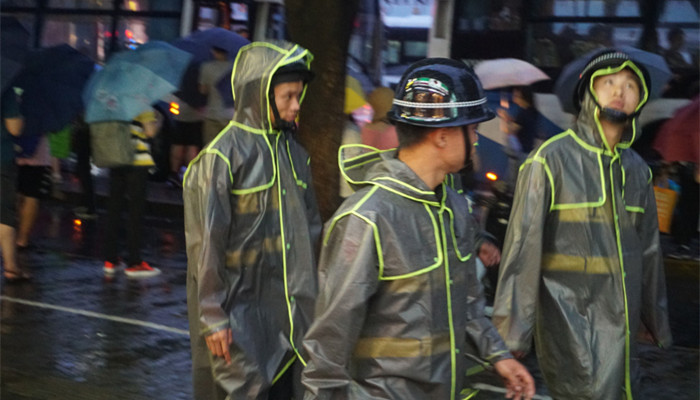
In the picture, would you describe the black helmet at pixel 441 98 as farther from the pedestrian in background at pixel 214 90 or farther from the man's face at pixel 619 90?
the pedestrian in background at pixel 214 90

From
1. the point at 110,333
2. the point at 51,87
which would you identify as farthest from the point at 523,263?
the point at 51,87

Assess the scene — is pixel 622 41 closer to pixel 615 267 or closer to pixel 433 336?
pixel 615 267

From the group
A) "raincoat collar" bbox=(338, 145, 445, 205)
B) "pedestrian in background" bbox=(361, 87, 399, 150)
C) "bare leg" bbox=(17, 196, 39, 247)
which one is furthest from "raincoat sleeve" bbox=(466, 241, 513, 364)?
"bare leg" bbox=(17, 196, 39, 247)

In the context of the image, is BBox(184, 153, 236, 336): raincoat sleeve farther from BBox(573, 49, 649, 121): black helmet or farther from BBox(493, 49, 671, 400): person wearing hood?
BBox(573, 49, 649, 121): black helmet

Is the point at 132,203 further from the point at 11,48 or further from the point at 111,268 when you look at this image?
the point at 11,48

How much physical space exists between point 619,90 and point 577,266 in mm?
811

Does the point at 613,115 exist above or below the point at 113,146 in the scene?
above

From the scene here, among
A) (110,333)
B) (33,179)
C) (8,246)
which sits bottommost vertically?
(110,333)

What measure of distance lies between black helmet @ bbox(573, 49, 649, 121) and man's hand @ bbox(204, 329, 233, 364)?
1.92 metres

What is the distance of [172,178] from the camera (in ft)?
51.4

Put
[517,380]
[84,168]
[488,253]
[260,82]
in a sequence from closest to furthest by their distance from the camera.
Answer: [517,380]
[260,82]
[488,253]
[84,168]

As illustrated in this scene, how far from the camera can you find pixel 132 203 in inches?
397

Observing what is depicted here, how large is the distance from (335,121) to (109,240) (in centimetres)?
388

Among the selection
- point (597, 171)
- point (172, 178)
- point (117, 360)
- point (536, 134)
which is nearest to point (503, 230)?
point (536, 134)
